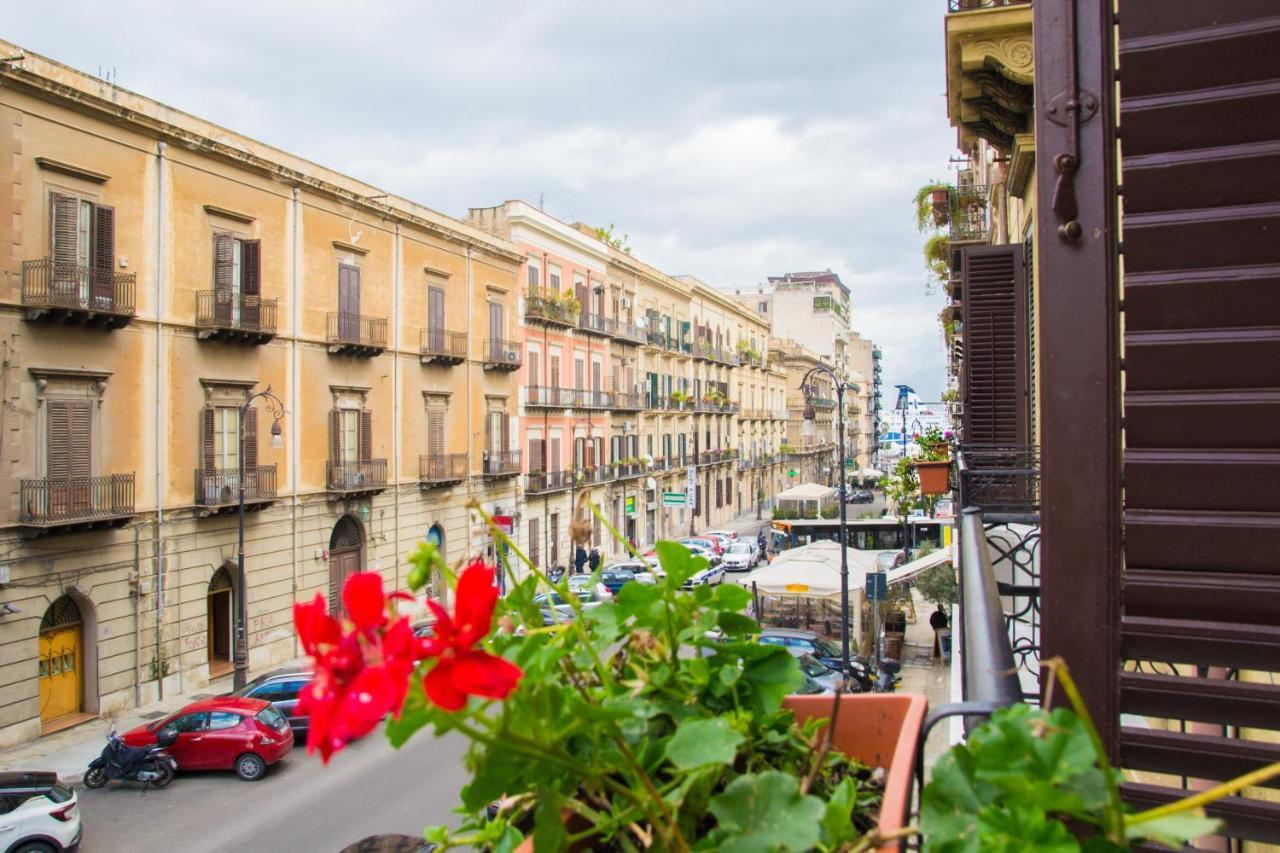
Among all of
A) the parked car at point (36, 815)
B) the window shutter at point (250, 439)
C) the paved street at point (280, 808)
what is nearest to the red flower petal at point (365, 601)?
the paved street at point (280, 808)

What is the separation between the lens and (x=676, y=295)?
48.8 metres

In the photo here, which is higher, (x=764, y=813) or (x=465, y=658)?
(x=465, y=658)

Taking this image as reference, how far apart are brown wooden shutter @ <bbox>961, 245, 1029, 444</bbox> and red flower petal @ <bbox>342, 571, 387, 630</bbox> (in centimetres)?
1027

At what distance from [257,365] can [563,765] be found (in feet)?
71.6

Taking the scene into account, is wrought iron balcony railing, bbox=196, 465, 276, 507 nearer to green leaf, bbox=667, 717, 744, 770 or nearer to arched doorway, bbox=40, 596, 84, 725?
arched doorway, bbox=40, 596, 84, 725

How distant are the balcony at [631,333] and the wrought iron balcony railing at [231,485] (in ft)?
69.8

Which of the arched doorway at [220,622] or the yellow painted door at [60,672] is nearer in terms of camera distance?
the yellow painted door at [60,672]

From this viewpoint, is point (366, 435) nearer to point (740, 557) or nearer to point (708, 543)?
point (740, 557)

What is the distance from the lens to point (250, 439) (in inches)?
826

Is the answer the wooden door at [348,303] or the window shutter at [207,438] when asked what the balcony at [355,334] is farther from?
the window shutter at [207,438]

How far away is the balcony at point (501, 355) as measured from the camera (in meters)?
30.6

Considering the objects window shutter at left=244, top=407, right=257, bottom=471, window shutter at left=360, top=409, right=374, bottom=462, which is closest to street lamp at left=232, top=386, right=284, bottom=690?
window shutter at left=244, top=407, right=257, bottom=471

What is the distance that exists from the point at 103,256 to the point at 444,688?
19.3 m

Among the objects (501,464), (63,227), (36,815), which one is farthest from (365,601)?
(501,464)
